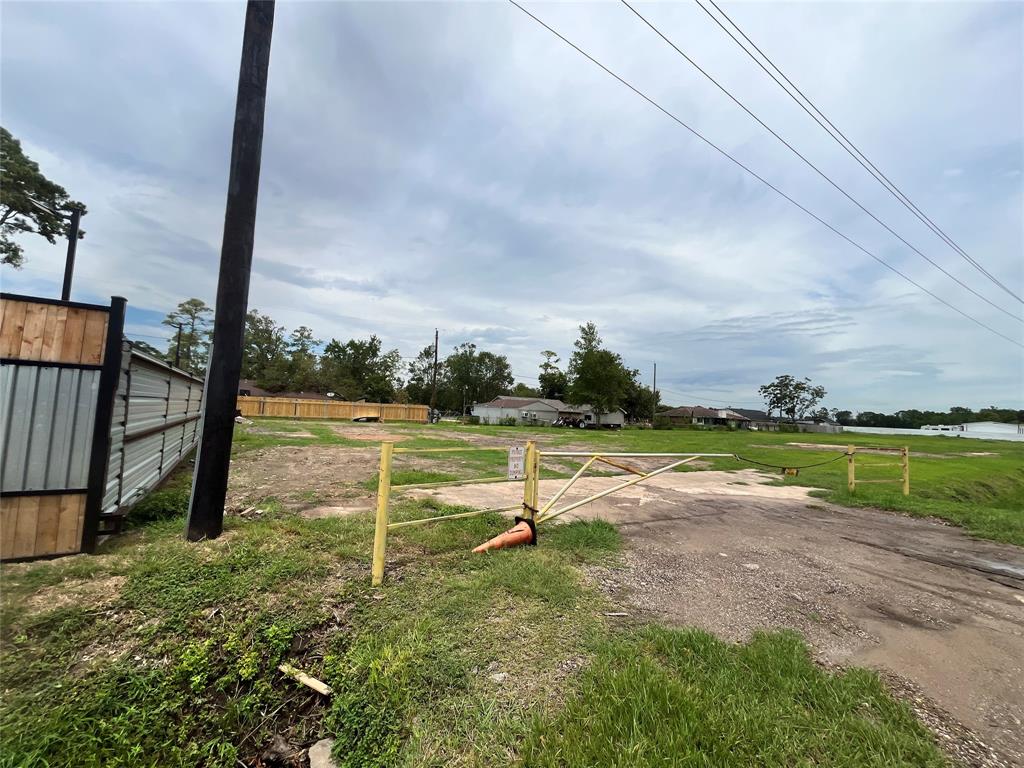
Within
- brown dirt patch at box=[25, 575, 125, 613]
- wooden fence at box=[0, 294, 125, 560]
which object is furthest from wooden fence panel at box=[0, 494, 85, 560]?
brown dirt patch at box=[25, 575, 125, 613]

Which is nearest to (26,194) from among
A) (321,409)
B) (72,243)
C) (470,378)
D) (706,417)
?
(72,243)

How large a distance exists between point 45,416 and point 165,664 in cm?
244

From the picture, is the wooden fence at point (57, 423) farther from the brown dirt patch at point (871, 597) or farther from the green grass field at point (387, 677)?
the brown dirt patch at point (871, 597)

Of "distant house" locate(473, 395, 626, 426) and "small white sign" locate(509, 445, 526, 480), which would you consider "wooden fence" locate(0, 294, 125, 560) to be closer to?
"small white sign" locate(509, 445, 526, 480)

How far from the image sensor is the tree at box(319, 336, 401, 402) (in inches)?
2240

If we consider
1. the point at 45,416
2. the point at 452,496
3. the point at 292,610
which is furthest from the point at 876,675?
the point at 45,416

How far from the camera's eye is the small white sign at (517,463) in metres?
4.35

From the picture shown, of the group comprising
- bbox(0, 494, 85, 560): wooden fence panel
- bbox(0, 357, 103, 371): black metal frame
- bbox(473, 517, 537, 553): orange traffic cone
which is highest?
bbox(0, 357, 103, 371): black metal frame

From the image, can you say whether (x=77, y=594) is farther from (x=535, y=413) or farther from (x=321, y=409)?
(x=535, y=413)

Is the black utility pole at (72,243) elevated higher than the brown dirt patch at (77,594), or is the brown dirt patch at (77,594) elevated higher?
the black utility pole at (72,243)

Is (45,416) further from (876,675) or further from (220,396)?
(876,675)


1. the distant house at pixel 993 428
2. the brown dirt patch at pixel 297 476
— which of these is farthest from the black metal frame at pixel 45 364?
the distant house at pixel 993 428

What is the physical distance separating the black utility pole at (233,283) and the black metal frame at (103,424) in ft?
2.05

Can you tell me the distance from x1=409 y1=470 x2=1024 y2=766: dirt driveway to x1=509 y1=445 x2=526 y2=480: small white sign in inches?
47.8
